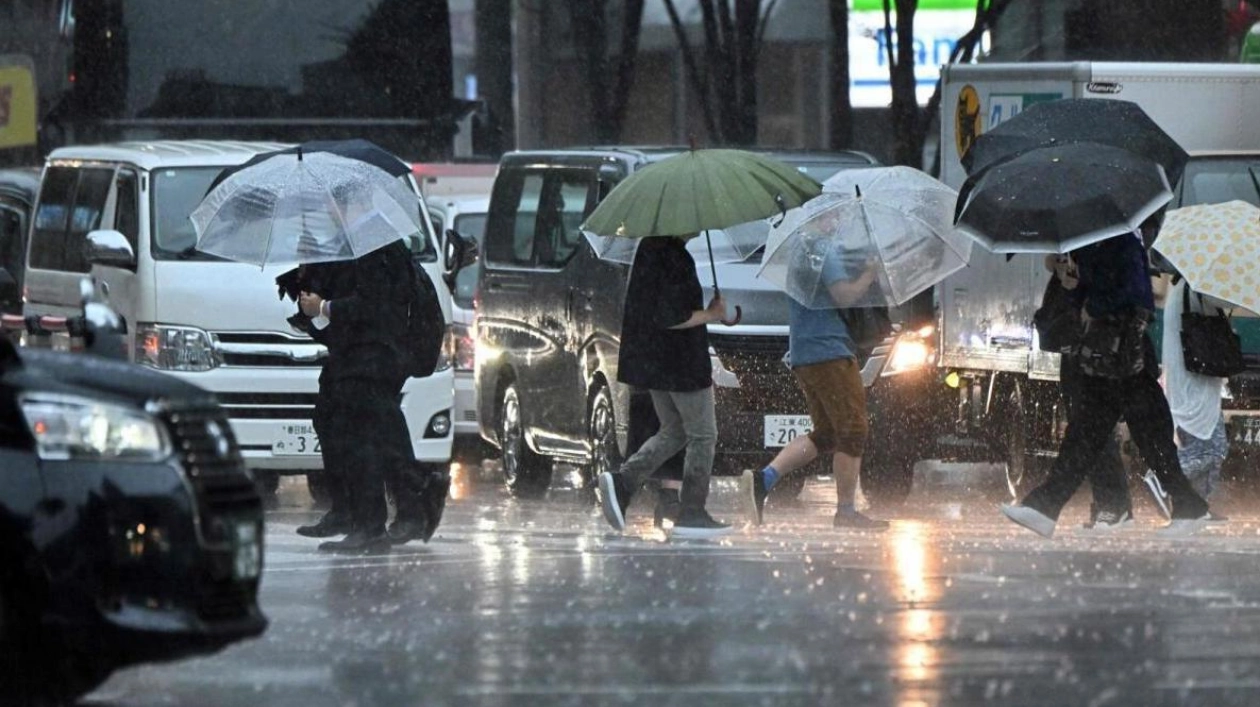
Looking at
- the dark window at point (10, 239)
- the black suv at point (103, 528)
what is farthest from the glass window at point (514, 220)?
the black suv at point (103, 528)

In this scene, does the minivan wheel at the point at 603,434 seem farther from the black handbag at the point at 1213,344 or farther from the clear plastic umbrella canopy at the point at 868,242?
the black handbag at the point at 1213,344

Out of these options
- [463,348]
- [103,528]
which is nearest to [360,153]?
[103,528]

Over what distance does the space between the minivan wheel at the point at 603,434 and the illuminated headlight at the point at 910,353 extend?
4.98ft

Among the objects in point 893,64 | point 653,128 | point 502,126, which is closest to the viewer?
point 502,126

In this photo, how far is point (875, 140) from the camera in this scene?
110ft

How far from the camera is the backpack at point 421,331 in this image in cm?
1202

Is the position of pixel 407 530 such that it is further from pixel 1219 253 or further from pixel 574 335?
pixel 1219 253

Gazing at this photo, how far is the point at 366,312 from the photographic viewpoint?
1188 centimetres

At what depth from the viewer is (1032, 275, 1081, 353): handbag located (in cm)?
1234

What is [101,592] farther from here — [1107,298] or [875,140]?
[875,140]

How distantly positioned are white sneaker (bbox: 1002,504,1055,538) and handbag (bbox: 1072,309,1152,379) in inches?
27.9

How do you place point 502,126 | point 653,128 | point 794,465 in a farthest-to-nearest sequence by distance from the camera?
point 653,128 < point 502,126 < point 794,465

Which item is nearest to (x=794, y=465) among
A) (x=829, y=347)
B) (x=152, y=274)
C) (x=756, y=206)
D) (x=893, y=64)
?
(x=829, y=347)

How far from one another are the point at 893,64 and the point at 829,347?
1032 cm
